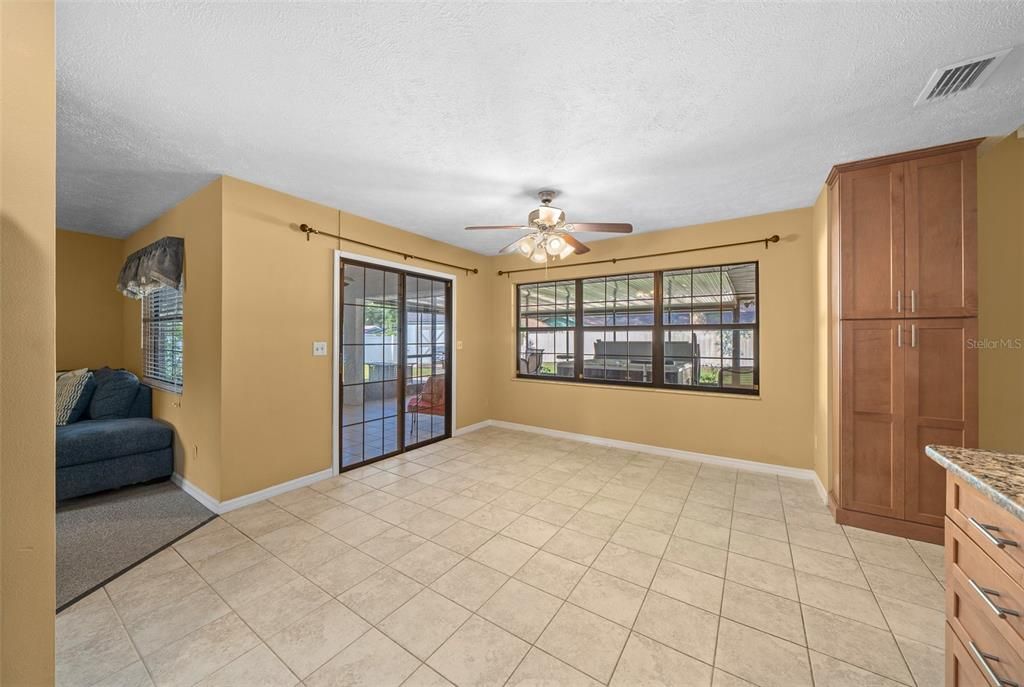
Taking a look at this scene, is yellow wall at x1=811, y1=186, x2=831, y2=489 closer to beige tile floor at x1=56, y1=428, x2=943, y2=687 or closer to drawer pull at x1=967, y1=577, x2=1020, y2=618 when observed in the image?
beige tile floor at x1=56, y1=428, x2=943, y2=687

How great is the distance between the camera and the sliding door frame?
363 centimetres

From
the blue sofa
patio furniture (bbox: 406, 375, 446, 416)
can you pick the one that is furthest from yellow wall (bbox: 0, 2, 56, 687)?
patio furniture (bbox: 406, 375, 446, 416)

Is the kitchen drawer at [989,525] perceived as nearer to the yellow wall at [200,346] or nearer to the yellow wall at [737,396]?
the yellow wall at [737,396]

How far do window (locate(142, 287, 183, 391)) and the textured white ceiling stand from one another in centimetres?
110

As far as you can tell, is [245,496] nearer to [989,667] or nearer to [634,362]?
[989,667]

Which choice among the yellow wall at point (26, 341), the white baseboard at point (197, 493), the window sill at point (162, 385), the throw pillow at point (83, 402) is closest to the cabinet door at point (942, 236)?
the yellow wall at point (26, 341)

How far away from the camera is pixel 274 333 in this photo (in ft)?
10.5

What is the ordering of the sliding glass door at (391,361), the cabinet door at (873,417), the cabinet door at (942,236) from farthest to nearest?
the sliding glass door at (391,361)
the cabinet door at (873,417)
the cabinet door at (942,236)

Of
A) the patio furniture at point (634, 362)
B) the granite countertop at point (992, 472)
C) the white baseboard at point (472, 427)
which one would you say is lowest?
the white baseboard at point (472, 427)

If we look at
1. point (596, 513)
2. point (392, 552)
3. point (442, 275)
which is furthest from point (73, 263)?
point (596, 513)

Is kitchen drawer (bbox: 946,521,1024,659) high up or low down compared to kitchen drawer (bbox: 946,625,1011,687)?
up

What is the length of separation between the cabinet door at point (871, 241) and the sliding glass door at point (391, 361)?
403 cm

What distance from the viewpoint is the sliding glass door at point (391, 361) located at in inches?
152

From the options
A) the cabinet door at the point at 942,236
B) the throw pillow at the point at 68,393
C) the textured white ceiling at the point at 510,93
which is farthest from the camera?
the throw pillow at the point at 68,393
